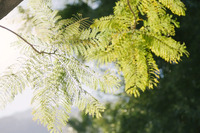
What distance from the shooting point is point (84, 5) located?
5.56ft

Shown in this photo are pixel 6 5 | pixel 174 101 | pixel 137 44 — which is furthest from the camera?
pixel 174 101

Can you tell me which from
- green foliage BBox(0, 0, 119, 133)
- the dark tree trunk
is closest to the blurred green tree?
green foliage BBox(0, 0, 119, 133)

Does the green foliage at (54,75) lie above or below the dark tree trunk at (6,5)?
below

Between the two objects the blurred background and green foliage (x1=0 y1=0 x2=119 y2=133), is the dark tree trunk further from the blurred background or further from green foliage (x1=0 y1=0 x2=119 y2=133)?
the blurred background

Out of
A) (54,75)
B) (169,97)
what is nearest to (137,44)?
(54,75)

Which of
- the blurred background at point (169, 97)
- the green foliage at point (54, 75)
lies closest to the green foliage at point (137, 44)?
the green foliage at point (54, 75)

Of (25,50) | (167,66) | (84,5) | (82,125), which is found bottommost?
(82,125)

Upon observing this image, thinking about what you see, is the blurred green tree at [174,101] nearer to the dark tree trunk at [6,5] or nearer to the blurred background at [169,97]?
the blurred background at [169,97]

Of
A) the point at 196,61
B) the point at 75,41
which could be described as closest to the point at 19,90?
the point at 75,41

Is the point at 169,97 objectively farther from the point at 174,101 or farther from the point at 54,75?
the point at 54,75

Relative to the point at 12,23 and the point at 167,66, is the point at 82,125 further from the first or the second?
the point at 12,23

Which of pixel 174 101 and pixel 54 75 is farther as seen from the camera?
pixel 174 101

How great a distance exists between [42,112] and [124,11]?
0.37 metres

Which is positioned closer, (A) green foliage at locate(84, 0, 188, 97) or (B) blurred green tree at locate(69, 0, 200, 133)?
(A) green foliage at locate(84, 0, 188, 97)
